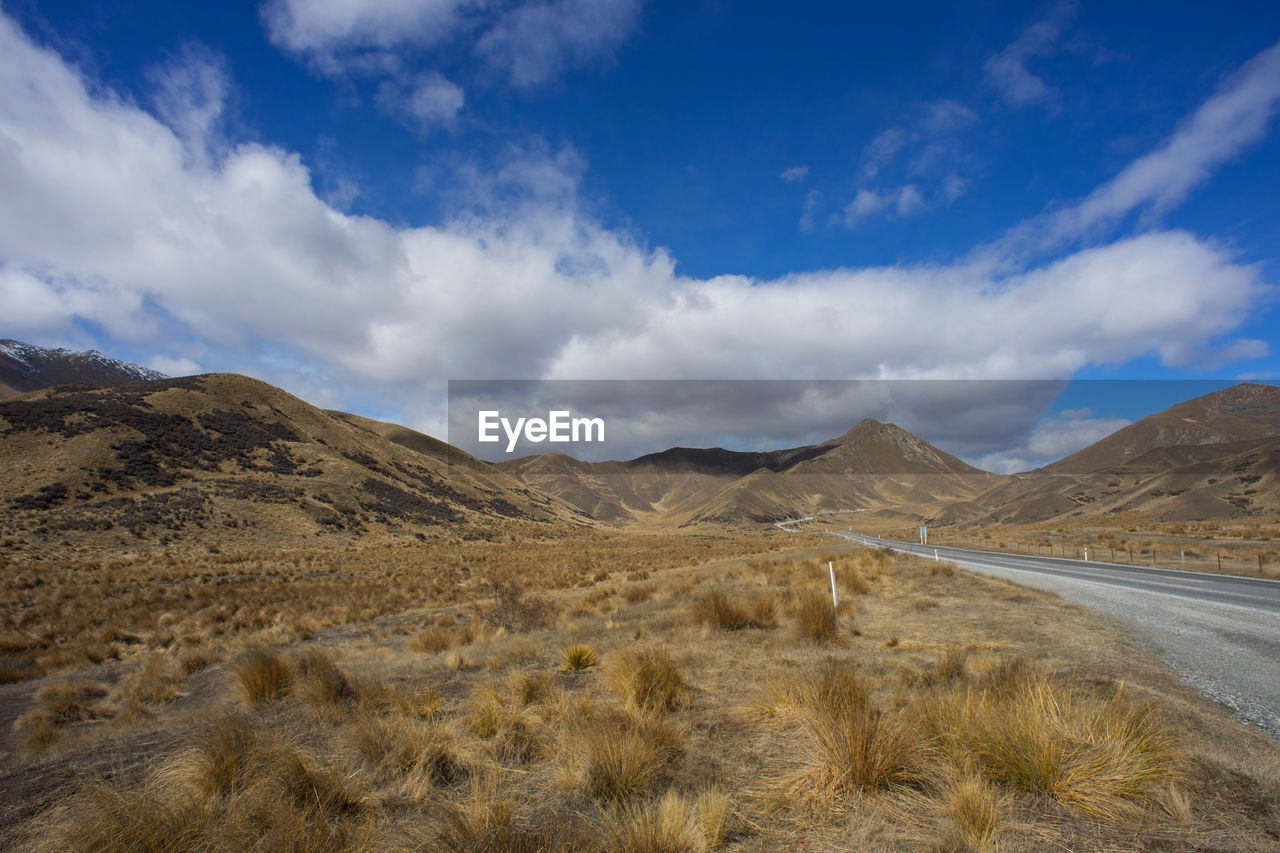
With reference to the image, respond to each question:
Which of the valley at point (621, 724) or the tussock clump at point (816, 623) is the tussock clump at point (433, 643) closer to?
the valley at point (621, 724)

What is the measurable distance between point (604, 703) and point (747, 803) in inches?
104

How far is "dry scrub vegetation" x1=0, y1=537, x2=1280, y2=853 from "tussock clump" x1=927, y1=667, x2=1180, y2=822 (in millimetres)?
19

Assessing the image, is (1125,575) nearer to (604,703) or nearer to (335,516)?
(604,703)

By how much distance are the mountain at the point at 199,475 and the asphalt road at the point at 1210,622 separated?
170 ft

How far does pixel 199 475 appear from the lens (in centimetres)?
5434

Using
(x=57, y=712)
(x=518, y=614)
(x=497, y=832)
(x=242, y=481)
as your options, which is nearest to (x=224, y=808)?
(x=497, y=832)

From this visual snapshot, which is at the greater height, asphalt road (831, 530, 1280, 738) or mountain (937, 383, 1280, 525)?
mountain (937, 383, 1280, 525)

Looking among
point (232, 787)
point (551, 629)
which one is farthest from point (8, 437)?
point (232, 787)

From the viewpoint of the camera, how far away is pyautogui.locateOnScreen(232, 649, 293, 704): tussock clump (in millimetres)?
7848

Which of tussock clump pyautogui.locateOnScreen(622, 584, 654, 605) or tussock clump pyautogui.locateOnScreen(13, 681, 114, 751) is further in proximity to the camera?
tussock clump pyautogui.locateOnScreen(622, 584, 654, 605)

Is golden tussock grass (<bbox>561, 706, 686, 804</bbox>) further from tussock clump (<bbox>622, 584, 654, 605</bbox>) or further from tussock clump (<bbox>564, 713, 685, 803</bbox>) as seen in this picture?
tussock clump (<bbox>622, 584, 654, 605</bbox>)

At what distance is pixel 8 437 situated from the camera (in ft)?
160

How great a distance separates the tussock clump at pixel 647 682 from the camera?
6.22 m

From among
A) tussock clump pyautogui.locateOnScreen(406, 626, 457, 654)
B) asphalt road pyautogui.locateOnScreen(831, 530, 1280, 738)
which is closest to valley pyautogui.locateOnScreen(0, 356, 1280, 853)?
tussock clump pyautogui.locateOnScreen(406, 626, 457, 654)
